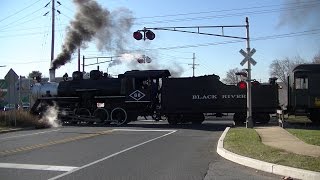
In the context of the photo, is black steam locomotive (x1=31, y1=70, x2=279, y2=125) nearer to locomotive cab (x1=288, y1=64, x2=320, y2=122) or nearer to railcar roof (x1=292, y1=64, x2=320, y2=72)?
locomotive cab (x1=288, y1=64, x2=320, y2=122)

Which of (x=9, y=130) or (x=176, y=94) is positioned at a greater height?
(x=176, y=94)

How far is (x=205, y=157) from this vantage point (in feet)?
46.1

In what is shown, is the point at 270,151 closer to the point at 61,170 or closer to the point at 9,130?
the point at 61,170

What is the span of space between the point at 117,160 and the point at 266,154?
402 cm

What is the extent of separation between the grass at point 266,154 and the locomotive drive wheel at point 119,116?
46.3ft

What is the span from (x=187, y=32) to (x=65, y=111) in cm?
983

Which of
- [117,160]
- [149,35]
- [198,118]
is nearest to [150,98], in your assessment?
[198,118]

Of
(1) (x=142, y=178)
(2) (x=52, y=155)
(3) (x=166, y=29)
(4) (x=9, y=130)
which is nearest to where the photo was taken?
(1) (x=142, y=178)

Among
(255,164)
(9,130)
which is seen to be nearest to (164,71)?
(9,130)

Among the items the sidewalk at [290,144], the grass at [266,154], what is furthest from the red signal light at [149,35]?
the grass at [266,154]

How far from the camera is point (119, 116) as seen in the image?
3097 centimetres

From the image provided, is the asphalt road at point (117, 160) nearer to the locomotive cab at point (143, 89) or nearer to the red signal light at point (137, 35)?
the red signal light at point (137, 35)

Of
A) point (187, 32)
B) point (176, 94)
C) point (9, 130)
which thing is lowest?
point (9, 130)

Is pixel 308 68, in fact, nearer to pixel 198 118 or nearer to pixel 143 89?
pixel 198 118
